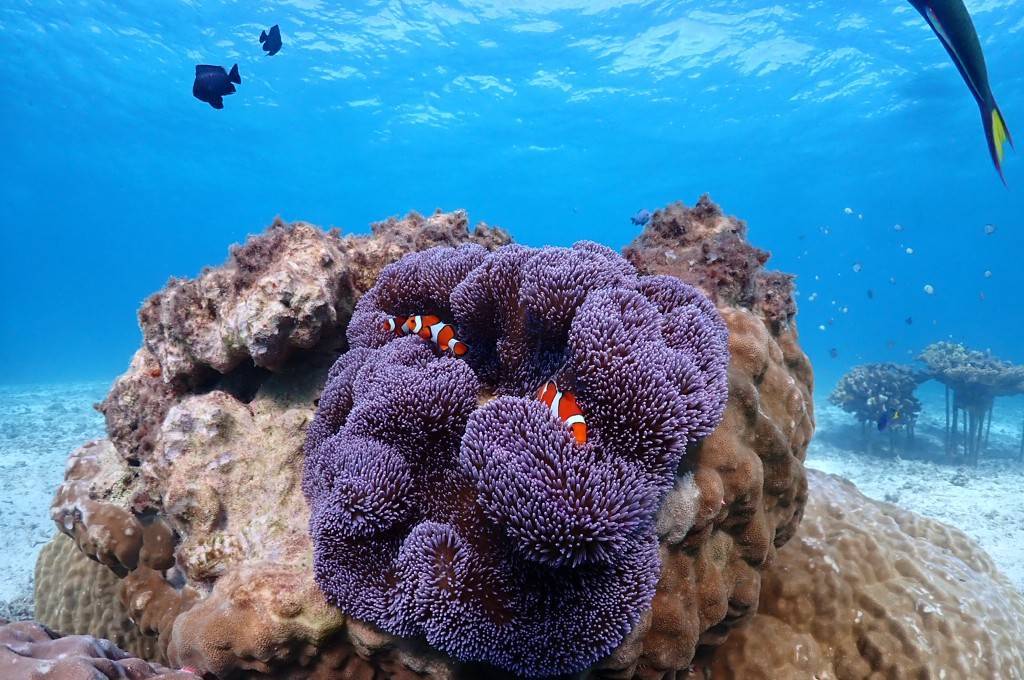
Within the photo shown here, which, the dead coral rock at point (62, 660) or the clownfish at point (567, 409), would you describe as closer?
the clownfish at point (567, 409)

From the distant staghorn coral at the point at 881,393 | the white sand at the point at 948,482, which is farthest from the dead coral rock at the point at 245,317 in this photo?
the distant staghorn coral at the point at 881,393

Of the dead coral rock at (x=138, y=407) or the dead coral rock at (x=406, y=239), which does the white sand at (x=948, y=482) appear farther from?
the dead coral rock at (x=138, y=407)

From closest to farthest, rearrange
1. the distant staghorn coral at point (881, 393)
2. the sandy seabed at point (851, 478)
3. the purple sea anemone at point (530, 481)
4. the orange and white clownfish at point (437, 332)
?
the purple sea anemone at point (530, 481)
the orange and white clownfish at point (437, 332)
the sandy seabed at point (851, 478)
the distant staghorn coral at point (881, 393)

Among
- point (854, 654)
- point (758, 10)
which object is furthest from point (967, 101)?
point (854, 654)

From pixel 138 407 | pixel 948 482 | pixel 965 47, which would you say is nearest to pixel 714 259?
pixel 965 47

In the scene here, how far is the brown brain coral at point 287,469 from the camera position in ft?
8.65

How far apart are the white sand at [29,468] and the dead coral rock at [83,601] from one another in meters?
1.05

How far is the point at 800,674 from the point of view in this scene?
329 centimetres

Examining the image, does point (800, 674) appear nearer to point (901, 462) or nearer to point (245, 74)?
point (901, 462)

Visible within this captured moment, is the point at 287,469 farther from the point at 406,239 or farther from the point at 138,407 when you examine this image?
the point at 406,239

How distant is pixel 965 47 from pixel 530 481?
1.81 meters

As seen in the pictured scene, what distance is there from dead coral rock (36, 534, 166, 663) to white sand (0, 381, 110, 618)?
1.05 meters

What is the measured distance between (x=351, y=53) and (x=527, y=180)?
2915 centimetres

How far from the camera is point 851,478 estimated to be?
40.1 feet
